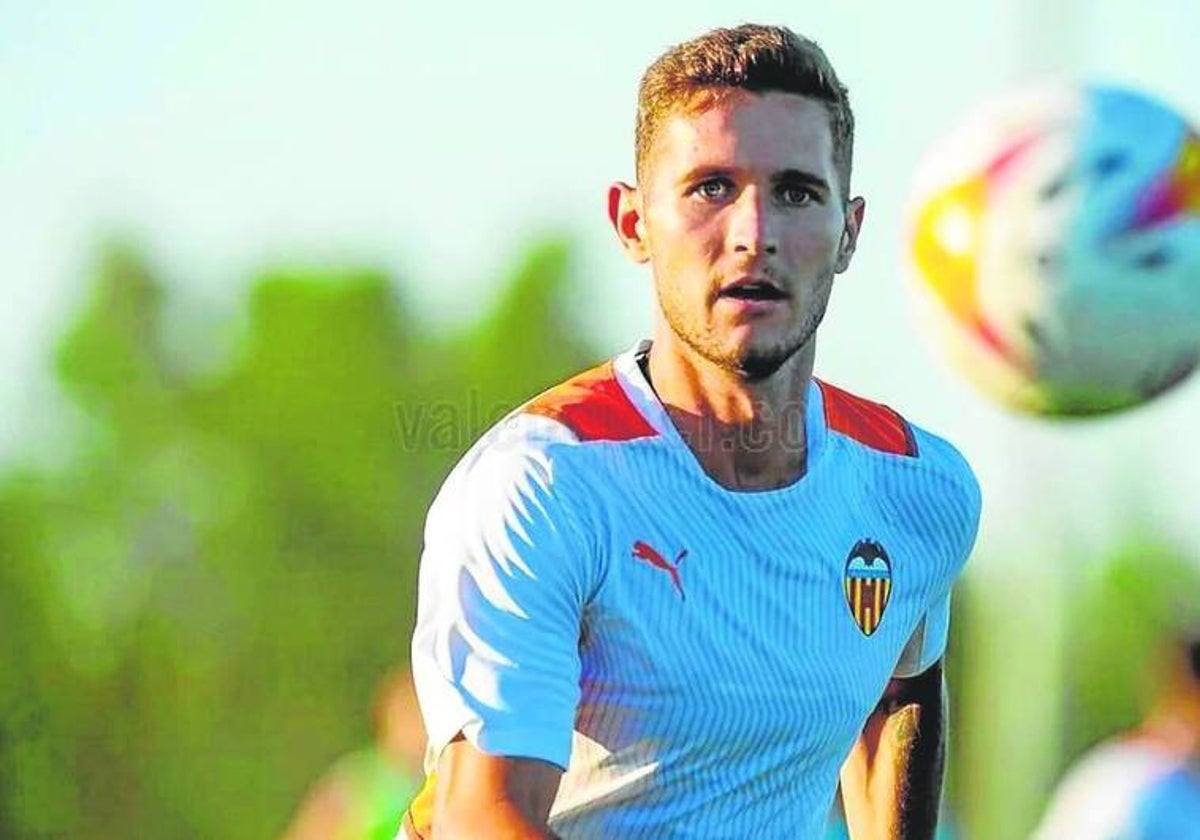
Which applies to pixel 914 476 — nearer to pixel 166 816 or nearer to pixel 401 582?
pixel 166 816

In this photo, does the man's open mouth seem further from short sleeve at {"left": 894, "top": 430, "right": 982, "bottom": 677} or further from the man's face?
short sleeve at {"left": 894, "top": 430, "right": 982, "bottom": 677}

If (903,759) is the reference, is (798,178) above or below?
above

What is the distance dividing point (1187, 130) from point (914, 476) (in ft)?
10.1

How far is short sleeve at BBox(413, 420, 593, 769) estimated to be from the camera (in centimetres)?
439

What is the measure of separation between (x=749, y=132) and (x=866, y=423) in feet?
2.15

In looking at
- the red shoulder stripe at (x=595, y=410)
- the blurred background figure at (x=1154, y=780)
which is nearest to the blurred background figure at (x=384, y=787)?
the blurred background figure at (x=1154, y=780)

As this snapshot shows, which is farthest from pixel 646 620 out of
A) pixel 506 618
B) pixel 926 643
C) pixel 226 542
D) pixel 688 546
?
pixel 226 542

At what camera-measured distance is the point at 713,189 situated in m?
4.66

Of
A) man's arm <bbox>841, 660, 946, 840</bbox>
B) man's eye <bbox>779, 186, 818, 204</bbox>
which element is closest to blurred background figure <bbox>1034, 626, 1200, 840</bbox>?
man's arm <bbox>841, 660, 946, 840</bbox>

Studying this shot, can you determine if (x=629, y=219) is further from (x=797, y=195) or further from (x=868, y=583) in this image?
(x=868, y=583)

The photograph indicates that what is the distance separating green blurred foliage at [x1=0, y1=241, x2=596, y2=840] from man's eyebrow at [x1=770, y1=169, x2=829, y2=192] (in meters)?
17.5

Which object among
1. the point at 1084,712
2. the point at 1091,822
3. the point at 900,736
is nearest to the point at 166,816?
the point at 1084,712

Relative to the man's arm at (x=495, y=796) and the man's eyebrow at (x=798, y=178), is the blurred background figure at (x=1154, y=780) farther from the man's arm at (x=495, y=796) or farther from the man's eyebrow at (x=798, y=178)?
the man's arm at (x=495, y=796)

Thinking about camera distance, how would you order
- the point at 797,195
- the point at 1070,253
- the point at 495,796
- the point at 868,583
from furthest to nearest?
the point at 1070,253 < the point at 868,583 < the point at 797,195 < the point at 495,796
